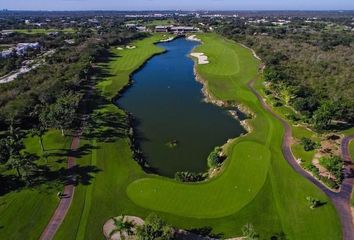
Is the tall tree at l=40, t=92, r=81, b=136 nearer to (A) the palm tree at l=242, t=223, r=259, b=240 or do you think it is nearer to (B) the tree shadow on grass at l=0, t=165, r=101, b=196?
(B) the tree shadow on grass at l=0, t=165, r=101, b=196

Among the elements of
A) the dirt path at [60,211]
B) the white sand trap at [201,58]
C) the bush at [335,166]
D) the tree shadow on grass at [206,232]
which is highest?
the bush at [335,166]

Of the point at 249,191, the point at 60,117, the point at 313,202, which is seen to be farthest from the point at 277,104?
the point at 60,117

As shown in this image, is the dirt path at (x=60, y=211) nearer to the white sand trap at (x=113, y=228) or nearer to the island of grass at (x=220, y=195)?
the island of grass at (x=220, y=195)

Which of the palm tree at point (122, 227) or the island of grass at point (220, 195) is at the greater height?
the palm tree at point (122, 227)

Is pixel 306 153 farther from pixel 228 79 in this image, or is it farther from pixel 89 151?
pixel 228 79

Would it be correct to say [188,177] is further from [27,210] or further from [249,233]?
[27,210]

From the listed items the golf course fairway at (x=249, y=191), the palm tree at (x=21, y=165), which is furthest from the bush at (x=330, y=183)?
the palm tree at (x=21, y=165)

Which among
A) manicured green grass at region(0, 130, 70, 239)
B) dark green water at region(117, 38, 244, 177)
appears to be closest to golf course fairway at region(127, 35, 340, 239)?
dark green water at region(117, 38, 244, 177)

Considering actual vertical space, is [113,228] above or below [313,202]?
below
